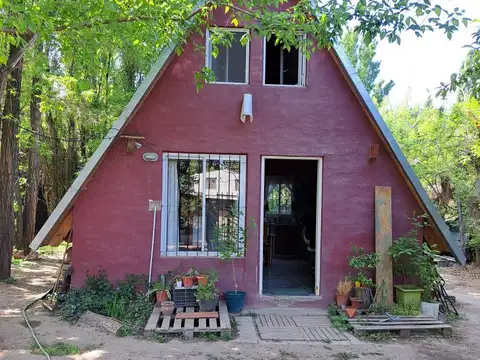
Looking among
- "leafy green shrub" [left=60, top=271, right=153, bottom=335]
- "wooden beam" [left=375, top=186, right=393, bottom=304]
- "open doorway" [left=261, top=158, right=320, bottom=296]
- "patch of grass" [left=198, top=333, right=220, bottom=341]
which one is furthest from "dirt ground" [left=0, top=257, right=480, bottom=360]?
"open doorway" [left=261, top=158, right=320, bottom=296]

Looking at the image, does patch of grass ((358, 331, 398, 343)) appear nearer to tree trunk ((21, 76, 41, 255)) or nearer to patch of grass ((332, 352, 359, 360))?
patch of grass ((332, 352, 359, 360))

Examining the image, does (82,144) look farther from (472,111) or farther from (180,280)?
(472,111)

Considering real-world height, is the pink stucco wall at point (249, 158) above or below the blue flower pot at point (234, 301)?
above

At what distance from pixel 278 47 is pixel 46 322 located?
5811 mm

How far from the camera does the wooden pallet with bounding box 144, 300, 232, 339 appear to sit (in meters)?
5.43

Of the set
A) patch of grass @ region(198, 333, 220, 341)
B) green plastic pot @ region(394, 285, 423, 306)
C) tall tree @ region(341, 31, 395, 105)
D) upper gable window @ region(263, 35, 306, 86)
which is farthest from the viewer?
tall tree @ region(341, 31, 395, 105)

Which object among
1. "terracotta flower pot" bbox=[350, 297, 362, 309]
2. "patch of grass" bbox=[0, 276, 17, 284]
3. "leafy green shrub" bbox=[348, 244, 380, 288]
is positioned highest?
"leafy green shrub" bbox=[348, 244, 380, 288]

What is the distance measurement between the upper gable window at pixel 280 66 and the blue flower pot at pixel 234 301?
3576mm

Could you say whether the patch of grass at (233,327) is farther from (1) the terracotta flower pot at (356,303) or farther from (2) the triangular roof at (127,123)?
(2) the triangular roof at (127,123)

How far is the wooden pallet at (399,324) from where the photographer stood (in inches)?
226

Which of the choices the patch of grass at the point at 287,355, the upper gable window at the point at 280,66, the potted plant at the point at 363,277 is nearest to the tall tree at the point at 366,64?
the upper gable window at the point at 280,66

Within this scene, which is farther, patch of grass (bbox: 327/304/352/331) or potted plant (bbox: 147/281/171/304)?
potted plant (bbox: 147/281/171/304)

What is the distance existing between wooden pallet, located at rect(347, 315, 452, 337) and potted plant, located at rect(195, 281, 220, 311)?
78.7 inches

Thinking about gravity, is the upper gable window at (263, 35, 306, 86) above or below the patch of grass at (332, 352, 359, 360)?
above
